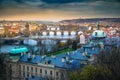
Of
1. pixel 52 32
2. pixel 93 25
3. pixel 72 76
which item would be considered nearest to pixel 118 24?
pixel 93 25

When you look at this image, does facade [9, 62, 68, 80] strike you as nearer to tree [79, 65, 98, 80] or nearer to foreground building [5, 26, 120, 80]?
foreground building [5, 26, 120, 80]

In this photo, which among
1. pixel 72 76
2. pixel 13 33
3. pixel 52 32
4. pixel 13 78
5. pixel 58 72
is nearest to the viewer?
pixel 72 76

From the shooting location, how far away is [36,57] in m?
6.90

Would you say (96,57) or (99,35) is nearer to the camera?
(96,57)

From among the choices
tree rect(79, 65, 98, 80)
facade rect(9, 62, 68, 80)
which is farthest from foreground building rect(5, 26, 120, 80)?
tree rect(79, 65, 98, 80)

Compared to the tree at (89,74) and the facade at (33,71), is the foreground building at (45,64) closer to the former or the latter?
the facade at (33,71)

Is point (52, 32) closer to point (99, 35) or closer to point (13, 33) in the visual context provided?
point (13, 33)

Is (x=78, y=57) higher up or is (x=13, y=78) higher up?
(x=78, y=57)

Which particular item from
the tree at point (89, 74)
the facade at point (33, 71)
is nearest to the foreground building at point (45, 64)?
the facade at point (33, 71)

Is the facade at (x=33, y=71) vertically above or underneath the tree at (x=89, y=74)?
underneath

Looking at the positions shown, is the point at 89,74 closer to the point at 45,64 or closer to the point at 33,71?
the point at 45,64

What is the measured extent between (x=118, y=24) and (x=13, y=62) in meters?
12.4

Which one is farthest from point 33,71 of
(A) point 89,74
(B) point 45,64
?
(A) point 89,74

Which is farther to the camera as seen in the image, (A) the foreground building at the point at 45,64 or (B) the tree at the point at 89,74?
(A) the foreground building at the point at 45,64
